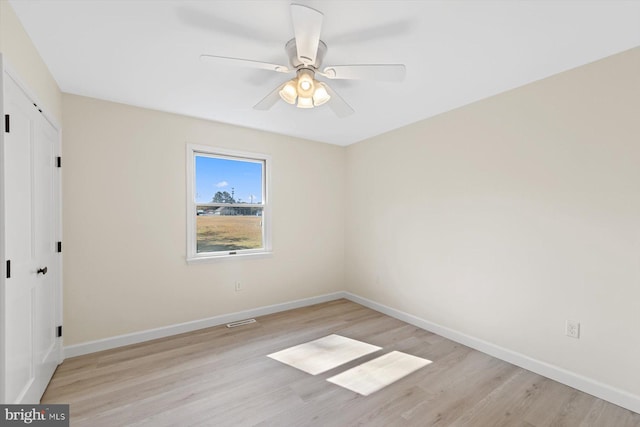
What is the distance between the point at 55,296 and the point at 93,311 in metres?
0.40

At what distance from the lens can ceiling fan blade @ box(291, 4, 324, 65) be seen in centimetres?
132

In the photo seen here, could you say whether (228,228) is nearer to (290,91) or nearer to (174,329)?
(174,329)

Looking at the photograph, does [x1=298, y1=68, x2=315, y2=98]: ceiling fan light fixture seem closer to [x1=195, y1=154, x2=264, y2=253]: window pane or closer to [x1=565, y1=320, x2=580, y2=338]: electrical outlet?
[x1=195, y1=154, x2=264, y2=253]: window pane

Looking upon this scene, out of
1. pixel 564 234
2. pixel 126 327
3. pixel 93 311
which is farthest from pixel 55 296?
pixel 564 234

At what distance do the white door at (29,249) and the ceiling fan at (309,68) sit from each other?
1.25 m

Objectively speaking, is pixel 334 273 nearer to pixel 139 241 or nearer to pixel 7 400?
pixel 139 241

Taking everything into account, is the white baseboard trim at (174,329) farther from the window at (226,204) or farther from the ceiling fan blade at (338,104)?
the ceiling fan blade at (338,104)

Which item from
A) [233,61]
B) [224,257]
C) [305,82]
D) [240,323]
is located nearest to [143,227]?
[224,257]

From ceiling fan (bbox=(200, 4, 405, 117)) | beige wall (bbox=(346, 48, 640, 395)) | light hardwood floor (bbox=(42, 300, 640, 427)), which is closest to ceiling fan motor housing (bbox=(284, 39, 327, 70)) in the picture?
ceiling fan (bbox=(200, 4, 405, 117))

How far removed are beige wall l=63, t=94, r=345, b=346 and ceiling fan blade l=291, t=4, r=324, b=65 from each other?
6.95 ft

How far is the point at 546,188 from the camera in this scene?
232cm

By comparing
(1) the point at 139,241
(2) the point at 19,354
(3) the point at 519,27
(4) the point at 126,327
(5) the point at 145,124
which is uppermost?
(3) the point at 519,27

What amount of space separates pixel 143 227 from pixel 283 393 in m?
2.24

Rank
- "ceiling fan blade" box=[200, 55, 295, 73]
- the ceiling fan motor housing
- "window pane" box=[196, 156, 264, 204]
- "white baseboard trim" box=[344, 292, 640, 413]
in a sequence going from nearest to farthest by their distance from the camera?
1. "ceiling fan blade" box=[200, 55, 295, 73]
2. the ceiling fan motor housing
3. "white baseboard trim" box=[344, 292, 640, 413]
4. "window pane" box=[196, 156, 264, 204]
